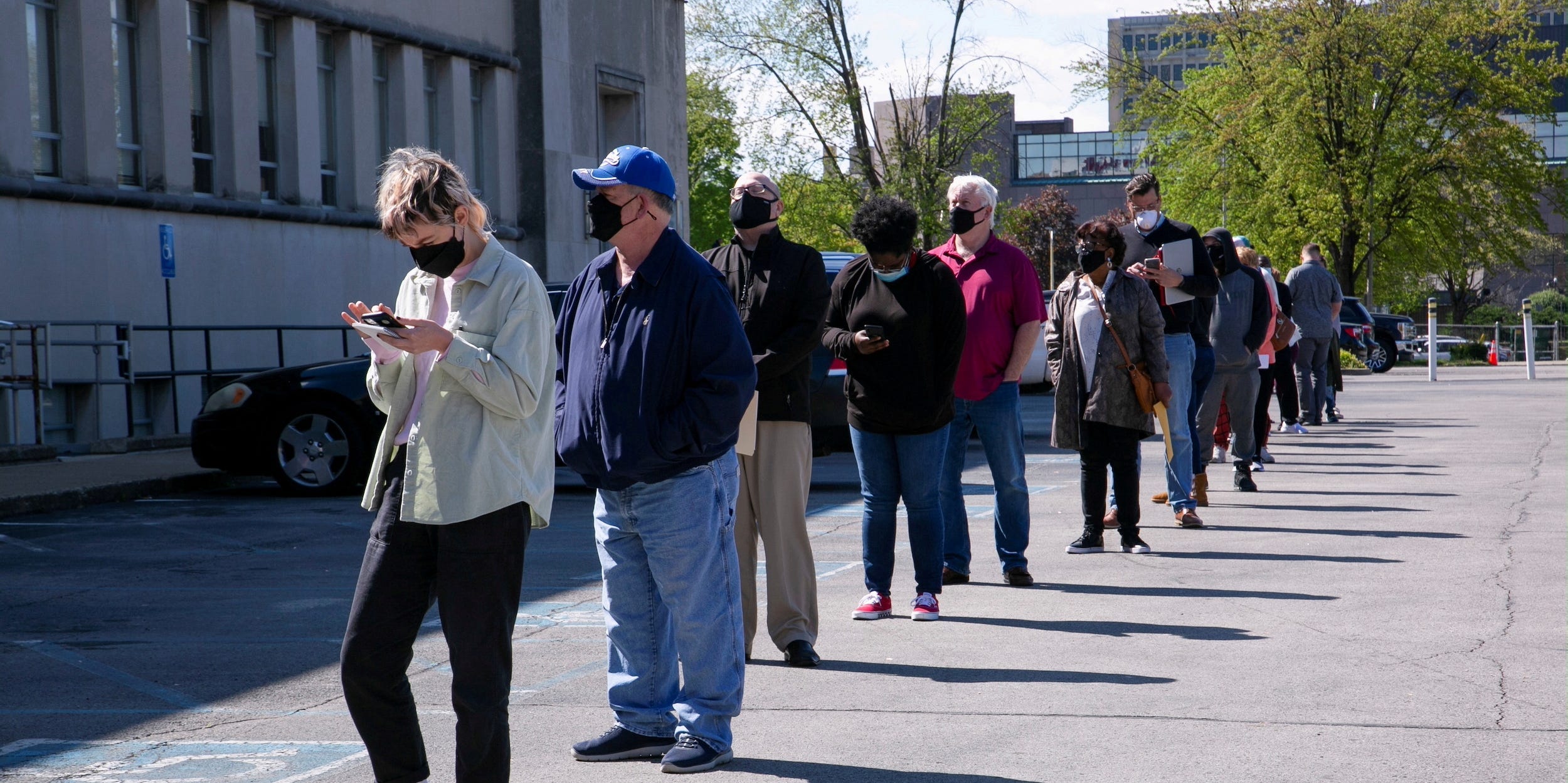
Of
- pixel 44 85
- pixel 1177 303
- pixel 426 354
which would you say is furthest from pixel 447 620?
pixel 44 85

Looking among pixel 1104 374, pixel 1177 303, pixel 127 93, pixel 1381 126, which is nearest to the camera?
pixel 1104 374

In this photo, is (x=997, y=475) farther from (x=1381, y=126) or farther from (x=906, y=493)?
(x=1381, y=126)

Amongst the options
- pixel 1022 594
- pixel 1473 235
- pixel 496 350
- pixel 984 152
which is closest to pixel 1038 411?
pixel 1022 594

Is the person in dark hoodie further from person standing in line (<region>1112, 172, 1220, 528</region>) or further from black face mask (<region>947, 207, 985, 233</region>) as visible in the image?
black face mask (<region>947, 207, 985, 233</region>)

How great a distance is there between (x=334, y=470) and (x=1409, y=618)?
832cm

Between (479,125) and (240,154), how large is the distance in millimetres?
6796

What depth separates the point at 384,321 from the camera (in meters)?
3.80

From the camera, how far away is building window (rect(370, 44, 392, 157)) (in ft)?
81.0

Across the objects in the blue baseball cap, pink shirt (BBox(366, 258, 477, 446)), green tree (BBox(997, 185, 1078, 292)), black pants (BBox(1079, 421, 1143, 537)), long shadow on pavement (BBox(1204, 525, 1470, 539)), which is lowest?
long shadow on pavement (BBox(1204, 525, 1470, 539))

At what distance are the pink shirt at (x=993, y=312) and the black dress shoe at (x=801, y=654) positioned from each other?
2029 mm

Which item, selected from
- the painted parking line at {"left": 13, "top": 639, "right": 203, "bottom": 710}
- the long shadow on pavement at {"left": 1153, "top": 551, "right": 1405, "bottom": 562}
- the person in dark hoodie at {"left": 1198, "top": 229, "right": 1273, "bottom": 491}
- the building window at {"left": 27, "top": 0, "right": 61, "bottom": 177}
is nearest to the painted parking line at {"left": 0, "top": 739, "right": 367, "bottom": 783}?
the painted parking line at {"left": 13, "top": 639, "right": 203, "bottom": 710}

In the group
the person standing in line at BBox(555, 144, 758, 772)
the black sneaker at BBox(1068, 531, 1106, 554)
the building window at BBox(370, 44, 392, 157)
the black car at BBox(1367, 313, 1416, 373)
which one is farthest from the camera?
the black car at BBox(1367, 313, 1416, 373)

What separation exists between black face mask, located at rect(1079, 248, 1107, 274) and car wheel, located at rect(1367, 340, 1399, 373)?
30599mm

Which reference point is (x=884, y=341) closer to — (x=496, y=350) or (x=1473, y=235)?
(x=496, y=350)
